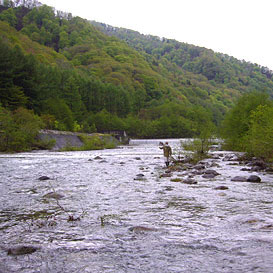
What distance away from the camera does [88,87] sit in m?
104

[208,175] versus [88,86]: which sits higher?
[88,86]

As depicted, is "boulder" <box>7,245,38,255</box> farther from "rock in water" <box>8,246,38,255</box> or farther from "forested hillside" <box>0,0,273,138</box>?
"forested hillside" <box>0,0,273,138</box>

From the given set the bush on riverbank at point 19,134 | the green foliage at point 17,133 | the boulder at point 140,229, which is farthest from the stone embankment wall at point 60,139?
the boulder at point 140,229

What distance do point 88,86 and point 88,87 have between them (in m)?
0.34


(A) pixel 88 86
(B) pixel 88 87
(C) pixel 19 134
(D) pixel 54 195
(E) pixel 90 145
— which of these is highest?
(A) pixel 88 86

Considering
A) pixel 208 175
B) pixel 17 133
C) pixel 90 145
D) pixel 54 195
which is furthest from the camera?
pixel 90 145

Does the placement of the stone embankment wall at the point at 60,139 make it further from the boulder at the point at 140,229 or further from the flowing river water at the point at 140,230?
the boulder at the point at 140,229

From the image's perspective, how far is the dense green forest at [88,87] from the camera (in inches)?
2409

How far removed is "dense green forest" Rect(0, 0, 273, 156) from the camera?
201 ft

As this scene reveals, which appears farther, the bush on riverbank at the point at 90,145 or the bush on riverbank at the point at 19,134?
the bush on riverbank at the point at 90,145

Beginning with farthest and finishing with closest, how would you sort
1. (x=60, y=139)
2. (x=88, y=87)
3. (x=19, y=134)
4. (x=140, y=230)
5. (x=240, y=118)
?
(x=88, y=87) → (x=60, y=139) → (x=19, y=134) → (x=240, y=118) → (x=140, y=230)

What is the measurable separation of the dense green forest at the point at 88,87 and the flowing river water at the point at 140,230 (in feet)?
53.5

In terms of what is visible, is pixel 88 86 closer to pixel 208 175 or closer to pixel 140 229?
pixel 208 175

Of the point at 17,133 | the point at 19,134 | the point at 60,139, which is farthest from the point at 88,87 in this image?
the point at 17,133
